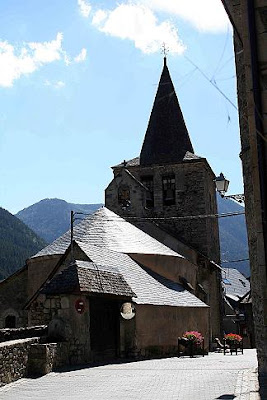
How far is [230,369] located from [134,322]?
217 inches

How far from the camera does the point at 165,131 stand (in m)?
39.5

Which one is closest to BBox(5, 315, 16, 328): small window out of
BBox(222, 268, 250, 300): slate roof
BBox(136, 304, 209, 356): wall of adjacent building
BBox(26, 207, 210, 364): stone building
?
BBox(26, 207, 210, 364): stone building

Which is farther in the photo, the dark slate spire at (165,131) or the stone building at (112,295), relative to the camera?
the dark slate spire at (165,131)

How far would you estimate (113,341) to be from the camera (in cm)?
1756

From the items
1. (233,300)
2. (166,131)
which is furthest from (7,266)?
(166,131)

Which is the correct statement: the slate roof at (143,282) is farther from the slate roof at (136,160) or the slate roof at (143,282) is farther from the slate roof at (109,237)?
the slate roof at (136,160)

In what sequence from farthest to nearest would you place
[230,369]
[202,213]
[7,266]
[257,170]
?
[7,266]
[202,213]
[230,369]
[257,170]

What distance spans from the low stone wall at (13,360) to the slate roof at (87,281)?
8.14ft

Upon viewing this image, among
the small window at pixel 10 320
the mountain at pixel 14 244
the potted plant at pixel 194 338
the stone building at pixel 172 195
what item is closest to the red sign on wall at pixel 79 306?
the potted plant at pixel 194 338

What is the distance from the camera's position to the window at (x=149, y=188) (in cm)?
3700

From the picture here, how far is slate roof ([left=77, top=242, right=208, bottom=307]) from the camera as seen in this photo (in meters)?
19.7

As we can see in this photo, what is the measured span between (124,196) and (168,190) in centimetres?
357

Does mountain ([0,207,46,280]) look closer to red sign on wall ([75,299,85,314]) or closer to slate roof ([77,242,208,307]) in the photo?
slate roof ([77,242,208,307])

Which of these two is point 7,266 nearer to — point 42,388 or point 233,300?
point 233,300
